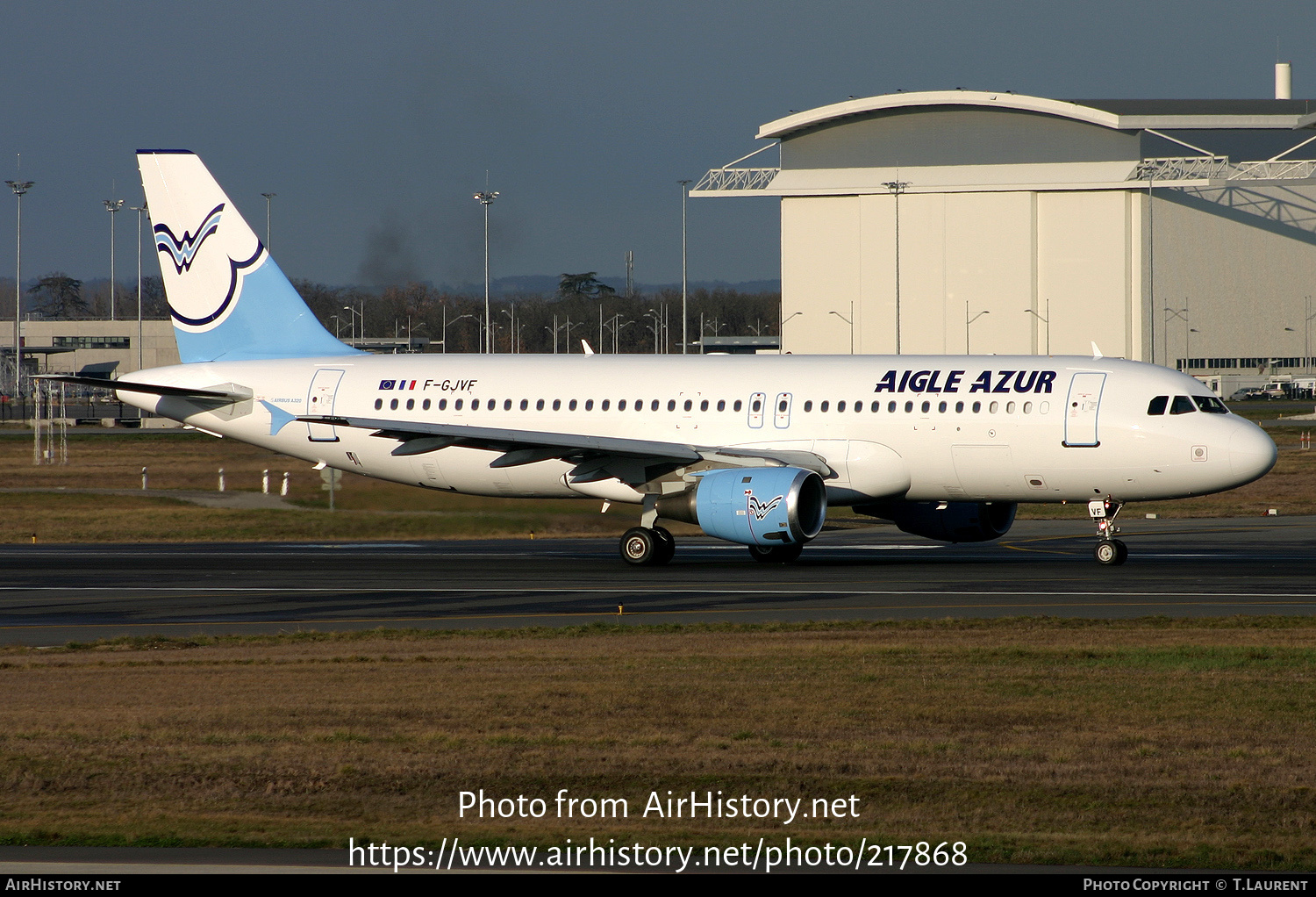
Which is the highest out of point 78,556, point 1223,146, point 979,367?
point 1223,146

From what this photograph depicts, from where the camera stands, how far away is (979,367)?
27594 millimetres

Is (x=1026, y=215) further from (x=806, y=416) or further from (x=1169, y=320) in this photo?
(x=806, y=416)

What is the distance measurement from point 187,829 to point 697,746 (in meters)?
3.92

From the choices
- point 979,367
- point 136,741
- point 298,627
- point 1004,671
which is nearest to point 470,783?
point 136,741

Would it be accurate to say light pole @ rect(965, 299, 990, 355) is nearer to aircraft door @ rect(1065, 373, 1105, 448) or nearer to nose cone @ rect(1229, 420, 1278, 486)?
aircraft door @ rect(1065, 373, 1105, 448)

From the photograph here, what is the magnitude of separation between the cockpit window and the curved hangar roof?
88993 mm

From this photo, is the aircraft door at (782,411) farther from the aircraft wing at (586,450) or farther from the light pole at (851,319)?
the light pole at (851,319)

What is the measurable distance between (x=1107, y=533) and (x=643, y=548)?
27.6 ft

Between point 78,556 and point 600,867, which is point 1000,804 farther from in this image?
point 78,556

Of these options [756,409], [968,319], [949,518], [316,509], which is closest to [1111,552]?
[949,518]

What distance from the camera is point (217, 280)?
32.5 m

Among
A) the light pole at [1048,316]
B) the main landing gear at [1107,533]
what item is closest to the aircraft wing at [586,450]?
the main landing gear at [1107,533]

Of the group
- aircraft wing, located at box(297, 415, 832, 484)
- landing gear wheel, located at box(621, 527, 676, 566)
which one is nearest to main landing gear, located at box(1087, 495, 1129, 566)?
aircraft wing, located at box(297, 415, 832, 484)

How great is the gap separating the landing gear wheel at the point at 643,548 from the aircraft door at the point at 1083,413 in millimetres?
7589
